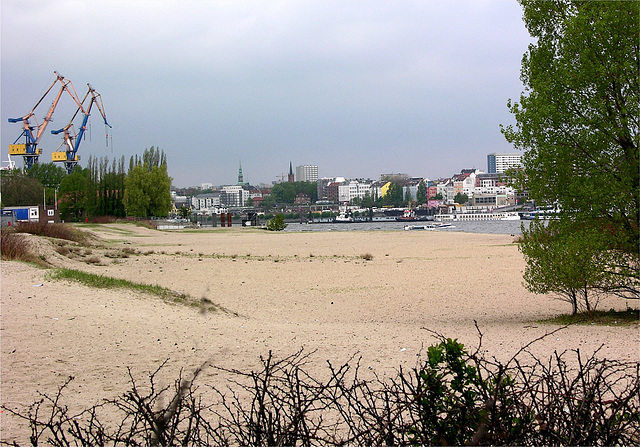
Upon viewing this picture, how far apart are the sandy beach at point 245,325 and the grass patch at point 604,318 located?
48cm

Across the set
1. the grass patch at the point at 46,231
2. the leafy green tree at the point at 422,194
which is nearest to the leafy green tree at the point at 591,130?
the grass patch at the point at 46,231

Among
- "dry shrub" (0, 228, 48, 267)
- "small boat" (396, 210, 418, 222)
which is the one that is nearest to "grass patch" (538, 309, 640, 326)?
"dry shrub" (0, 228, 48, 267)

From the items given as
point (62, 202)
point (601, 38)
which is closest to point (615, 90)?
point (601, 38)

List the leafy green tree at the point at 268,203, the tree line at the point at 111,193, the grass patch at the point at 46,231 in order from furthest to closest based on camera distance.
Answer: the leafy green tree at the point at 268,203 → the tree line at the point at 111,193 → the grass patch at the point at 46,231

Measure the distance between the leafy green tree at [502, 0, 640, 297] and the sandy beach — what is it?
187cm

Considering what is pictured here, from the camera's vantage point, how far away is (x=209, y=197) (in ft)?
640

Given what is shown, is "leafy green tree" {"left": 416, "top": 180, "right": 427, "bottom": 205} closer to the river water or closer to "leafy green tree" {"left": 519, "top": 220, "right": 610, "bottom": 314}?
the river water

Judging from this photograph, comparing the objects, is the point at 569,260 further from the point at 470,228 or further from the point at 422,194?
the point at 422,194

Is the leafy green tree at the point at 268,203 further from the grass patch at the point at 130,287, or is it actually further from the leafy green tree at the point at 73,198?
the grass patch at the point at 130,287

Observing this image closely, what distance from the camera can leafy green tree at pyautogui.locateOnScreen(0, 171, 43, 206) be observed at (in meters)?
55.7

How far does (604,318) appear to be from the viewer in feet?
32.9

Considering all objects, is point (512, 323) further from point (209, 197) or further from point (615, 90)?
point (209, 197)

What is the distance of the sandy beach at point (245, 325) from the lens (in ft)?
22.1

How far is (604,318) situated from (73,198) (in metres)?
69.1
